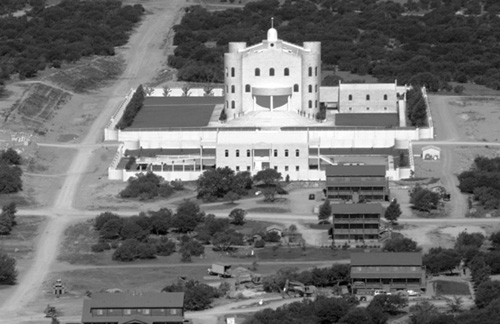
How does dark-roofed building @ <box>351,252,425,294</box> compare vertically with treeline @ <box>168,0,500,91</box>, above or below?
below

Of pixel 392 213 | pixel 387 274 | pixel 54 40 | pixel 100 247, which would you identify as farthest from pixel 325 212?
pixel 54 40

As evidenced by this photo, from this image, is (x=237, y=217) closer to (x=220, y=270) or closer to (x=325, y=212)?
(x=325, y=212)

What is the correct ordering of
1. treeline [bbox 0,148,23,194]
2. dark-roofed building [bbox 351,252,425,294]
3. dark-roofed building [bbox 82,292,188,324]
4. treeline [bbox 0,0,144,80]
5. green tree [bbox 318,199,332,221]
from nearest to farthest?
dark-roofed building [bbox 82,292,188,324], dark-roofed building [bbox 351,252,425,294], green tree [bbox 318,199,332,221], treeline [bbox 0,148,23,194], treeline [bbox 0,0,144,80]

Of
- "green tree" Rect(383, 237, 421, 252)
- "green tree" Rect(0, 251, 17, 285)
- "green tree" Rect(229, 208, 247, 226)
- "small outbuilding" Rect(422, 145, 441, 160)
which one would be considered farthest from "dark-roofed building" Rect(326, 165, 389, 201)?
"green tree" Rect(0, 251, 17, 285)

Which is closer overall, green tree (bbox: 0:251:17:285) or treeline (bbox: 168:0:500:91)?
green tree (bbox: 0:251:17:285)

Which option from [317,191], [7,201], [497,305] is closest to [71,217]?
[7,201]

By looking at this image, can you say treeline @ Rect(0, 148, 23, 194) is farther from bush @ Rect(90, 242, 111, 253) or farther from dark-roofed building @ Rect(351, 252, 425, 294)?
dark-roofed building @ Rect(351, 252, 425, 294)
